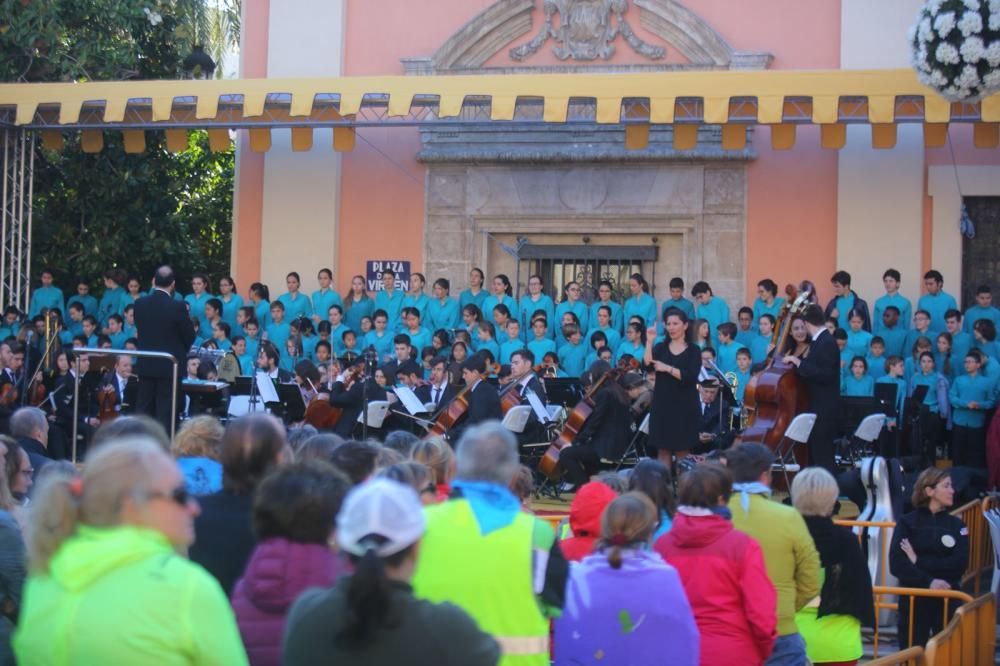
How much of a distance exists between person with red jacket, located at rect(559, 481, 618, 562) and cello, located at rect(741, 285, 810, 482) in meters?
6.00

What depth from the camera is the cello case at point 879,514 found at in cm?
955

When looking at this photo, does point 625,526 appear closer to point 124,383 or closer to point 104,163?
point 124,383

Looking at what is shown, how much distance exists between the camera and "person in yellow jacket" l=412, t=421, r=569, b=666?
14.4 ft

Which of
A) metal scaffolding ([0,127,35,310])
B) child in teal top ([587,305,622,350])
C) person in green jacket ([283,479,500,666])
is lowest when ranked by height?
person in green jacket ([283,479,500,666])

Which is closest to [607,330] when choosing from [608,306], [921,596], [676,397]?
[608,306]

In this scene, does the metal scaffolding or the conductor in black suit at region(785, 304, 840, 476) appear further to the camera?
the metal scaffolding

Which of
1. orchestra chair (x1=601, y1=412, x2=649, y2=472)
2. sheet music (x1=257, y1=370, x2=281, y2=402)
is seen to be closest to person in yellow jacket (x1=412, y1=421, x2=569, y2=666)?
orchestra chair (x1=601, y1=412, x2=649, y2=472)

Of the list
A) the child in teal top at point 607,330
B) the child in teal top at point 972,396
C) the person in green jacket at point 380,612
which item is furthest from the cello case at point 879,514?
the person in green jacket at point 380,612

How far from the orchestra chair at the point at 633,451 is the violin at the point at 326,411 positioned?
9.62 feet

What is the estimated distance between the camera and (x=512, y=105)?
51.2 ft

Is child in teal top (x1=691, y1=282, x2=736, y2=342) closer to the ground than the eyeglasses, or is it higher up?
higher up

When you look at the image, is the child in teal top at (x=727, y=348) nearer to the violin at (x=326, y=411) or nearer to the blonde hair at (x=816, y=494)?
the violin at (x=326, y=411)

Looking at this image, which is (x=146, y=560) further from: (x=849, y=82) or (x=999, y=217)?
(x=999, y=217)

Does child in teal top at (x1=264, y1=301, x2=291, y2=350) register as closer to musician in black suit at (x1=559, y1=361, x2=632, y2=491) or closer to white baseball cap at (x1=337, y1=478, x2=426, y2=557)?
musician in black suit at (x1=559, y1=361, x2=632, y2=491)
